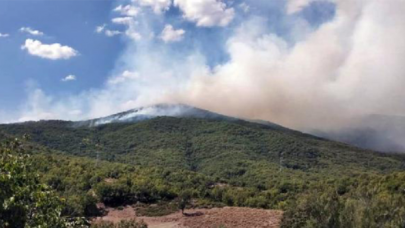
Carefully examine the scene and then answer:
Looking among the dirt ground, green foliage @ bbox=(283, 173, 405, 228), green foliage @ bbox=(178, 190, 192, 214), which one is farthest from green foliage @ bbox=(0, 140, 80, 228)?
green foliage @ bbox=(178, 190, 192, 214)

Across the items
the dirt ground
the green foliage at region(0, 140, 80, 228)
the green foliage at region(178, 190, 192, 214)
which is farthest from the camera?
the green foliage at region(178, 190, 192, 214)

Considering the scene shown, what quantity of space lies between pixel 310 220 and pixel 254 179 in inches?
4900

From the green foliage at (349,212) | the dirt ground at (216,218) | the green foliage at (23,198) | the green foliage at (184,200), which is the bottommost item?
the dirt ground at (216,218)

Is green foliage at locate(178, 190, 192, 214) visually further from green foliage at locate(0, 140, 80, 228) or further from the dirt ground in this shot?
green foliage at locate(0, 140, 80, 228)

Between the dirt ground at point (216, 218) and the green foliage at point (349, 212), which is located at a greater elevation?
the green foliage at point (349, 212)

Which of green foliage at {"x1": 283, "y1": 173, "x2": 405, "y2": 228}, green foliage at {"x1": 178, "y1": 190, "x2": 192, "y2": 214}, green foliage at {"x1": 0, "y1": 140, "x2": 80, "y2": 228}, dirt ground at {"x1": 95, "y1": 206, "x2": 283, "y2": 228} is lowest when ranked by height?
dirt ground at {"x1": 95, "y1": 206, "x2": 283, "y2": 228}

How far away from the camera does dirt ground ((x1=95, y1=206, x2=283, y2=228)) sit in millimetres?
91688

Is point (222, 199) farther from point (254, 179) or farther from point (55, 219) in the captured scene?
point (55, 219)

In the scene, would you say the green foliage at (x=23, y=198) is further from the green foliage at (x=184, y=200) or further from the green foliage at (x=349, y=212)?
the green foliage at (x=184, y=200)

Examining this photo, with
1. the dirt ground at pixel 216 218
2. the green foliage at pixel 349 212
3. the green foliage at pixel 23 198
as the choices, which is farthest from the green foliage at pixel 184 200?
the green foliage at pixel 23 198

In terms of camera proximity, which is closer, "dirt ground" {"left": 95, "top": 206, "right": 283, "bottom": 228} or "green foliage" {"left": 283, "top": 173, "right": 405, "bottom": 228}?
"green foliage" {"left": 283, "top": 173, "right": 405, "bottom": 228}

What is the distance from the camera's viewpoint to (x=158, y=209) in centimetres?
11056

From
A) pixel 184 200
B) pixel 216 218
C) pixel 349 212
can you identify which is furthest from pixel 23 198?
pixel 184 200

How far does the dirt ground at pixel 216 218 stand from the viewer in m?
91.7
